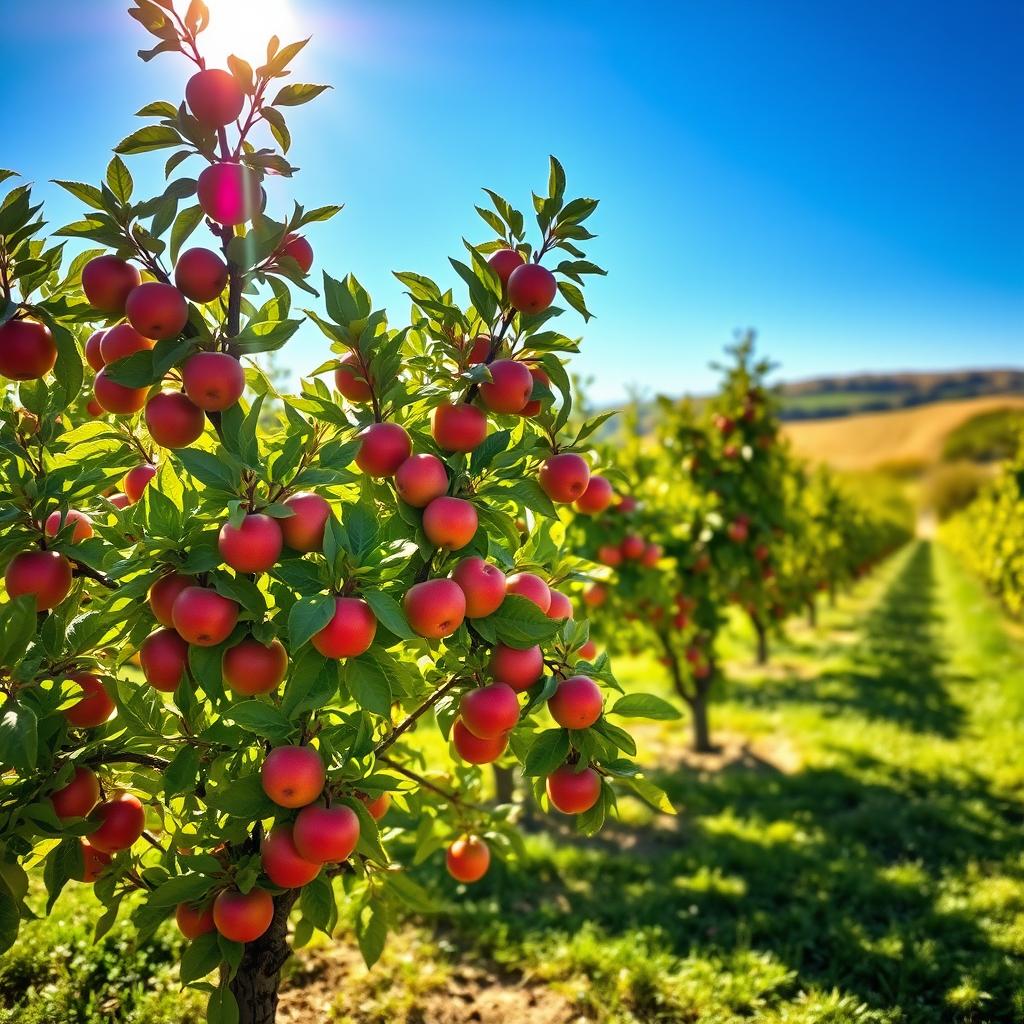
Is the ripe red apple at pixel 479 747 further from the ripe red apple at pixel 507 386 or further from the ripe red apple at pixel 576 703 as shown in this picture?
the ripe red apple at pixel 507 386

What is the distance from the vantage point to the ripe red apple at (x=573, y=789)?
2.02m

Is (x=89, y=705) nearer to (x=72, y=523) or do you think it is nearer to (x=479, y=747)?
(x=72, y=523)

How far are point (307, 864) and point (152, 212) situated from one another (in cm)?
172

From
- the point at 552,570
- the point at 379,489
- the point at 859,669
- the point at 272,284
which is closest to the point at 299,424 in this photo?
the point at 379,489

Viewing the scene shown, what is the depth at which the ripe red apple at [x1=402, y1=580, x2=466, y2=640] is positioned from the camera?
5.62 ft

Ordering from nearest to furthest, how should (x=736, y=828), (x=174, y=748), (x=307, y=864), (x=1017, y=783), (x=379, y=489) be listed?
(x=307, y=864) → (x=379, y=489) → (x=174, y=748) → (x=736, y=828) → (x=1017, y=783)

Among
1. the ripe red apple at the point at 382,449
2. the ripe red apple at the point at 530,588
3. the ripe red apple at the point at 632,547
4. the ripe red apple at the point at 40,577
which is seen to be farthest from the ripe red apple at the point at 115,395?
the ripe red apple at the point at 632,547

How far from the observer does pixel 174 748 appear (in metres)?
2.30

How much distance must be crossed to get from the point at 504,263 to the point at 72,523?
1398 mm

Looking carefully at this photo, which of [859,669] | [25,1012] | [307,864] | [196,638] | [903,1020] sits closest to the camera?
[196,638]

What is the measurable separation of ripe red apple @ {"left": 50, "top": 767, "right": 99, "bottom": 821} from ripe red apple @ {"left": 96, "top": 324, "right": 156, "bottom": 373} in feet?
3.81

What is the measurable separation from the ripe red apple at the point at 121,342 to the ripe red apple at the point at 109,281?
0.19 ft

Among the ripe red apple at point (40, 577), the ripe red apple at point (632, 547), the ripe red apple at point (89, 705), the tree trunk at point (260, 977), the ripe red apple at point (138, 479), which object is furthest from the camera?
the ripe red apple at point (632, 547)

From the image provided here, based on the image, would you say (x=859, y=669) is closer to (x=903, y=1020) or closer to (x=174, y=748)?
(x=903, y=1020)
